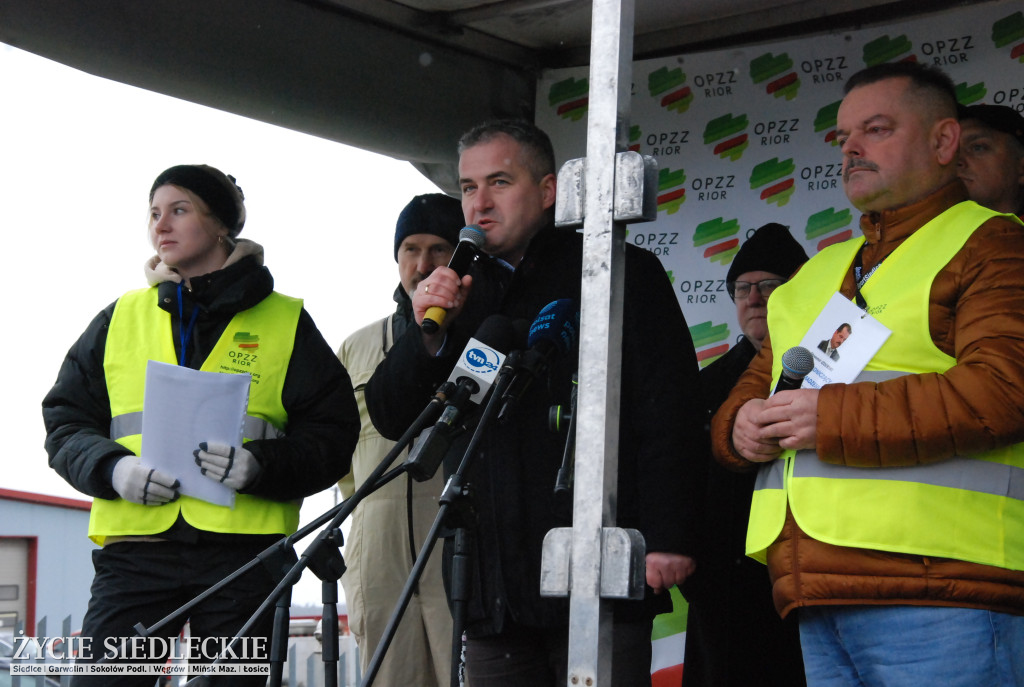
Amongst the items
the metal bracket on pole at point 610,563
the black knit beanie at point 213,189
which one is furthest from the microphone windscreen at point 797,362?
the black knit beanie at point 213,189

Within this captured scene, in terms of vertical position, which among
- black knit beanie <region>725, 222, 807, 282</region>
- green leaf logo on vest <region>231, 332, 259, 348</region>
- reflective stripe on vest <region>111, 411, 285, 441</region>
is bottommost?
reflective stripe on vest <region>111, 411, 285, 441</region>

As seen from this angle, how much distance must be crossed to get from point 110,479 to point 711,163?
2545 millimetres

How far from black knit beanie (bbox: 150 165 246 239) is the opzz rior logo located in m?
1.45

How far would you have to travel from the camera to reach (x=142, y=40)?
12.7ft

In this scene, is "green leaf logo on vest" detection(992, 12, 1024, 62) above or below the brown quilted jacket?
above

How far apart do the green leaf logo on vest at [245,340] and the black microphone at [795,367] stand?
1.58 m

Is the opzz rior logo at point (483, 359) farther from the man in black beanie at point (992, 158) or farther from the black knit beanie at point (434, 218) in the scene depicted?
the black knit beanie at point (434, 218)

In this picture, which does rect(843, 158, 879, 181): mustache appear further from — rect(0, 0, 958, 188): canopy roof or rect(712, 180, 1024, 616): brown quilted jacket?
rect(0, 0, 958, 188): canopy roof

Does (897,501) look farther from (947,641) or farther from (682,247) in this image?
(682,247)

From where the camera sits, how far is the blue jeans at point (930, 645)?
2.00 meters

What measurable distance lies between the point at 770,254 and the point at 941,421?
1894 mm

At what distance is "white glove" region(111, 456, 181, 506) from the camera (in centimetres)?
298

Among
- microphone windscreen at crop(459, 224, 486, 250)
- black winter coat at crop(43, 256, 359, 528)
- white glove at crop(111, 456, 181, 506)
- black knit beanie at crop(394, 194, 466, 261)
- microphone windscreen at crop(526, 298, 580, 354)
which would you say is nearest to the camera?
microphone windscreen at crop(526, 298, 580, 354)

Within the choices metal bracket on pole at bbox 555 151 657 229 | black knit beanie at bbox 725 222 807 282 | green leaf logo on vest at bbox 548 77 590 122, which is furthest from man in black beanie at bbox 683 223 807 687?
green leaf logo on vest at bbox 548 77 590 122
